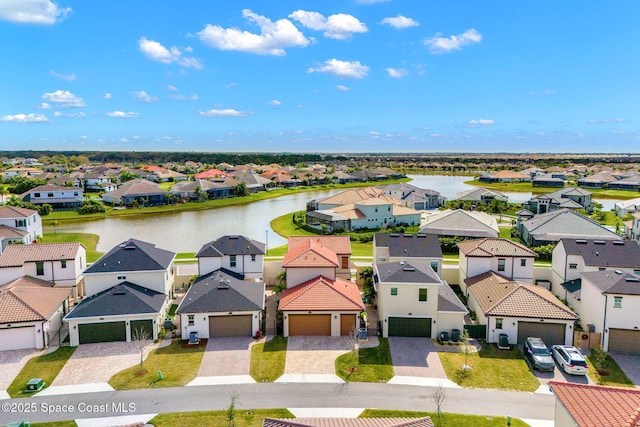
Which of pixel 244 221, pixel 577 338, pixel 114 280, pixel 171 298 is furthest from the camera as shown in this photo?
pixel 244 221

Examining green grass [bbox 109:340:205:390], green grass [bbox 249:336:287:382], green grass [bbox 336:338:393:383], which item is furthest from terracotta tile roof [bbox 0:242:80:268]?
green grass [bbox 336:338:393:383]

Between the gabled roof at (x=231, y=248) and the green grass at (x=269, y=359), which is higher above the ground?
the gabled roof at (x=231, y=248)

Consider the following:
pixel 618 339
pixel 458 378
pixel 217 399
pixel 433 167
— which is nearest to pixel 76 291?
pixel 217 399

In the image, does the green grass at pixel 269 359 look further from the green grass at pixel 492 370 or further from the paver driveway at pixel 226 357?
the green grass at pixel 492 370

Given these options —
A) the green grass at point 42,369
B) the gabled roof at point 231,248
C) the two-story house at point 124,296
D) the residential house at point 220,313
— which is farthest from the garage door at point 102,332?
the gabled roof at point 231,248

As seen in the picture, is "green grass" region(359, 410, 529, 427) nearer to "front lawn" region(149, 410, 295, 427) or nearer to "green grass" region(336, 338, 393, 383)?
"green grass" region(336, 338, 393, 383)

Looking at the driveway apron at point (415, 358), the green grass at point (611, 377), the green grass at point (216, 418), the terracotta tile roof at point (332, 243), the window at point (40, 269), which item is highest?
the terracotta tile roof at point (332, 243)

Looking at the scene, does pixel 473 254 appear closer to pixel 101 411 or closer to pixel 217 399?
pixel 217 399
